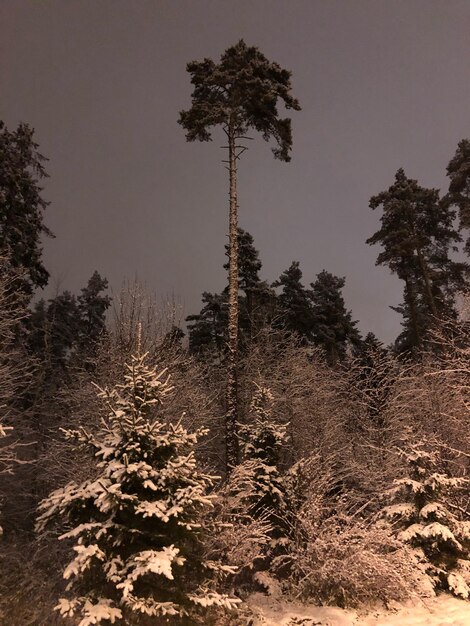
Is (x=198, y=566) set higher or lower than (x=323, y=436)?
lower

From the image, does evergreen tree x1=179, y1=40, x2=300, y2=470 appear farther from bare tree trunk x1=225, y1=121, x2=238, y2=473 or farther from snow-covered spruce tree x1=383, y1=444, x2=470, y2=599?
snow-covered spruce tree x1=383, y1=444, x2=470, y2=599

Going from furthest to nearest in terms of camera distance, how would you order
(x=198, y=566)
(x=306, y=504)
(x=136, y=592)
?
(x=306, y=504)
(x=198, y=566)
(x=136, y=592)

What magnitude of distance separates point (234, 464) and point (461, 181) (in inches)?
779

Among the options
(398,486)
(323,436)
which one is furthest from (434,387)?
(398,486)

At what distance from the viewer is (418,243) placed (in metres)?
25.3

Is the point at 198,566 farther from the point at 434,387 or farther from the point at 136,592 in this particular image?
the point at 434,387

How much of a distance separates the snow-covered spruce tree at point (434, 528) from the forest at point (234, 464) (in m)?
0.05

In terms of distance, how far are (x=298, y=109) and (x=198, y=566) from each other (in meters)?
15.7

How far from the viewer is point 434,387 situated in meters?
17.8

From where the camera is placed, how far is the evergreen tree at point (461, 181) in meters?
22.1

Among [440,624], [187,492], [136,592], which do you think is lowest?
[440,624]

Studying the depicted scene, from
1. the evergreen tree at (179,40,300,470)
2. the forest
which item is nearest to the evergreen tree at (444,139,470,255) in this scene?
the forest

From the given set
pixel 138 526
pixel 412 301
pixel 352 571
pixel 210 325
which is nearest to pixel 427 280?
pixel 412 301

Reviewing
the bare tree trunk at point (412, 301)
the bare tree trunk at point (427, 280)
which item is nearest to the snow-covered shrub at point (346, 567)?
the bare tree trunk at point (427, 280)
